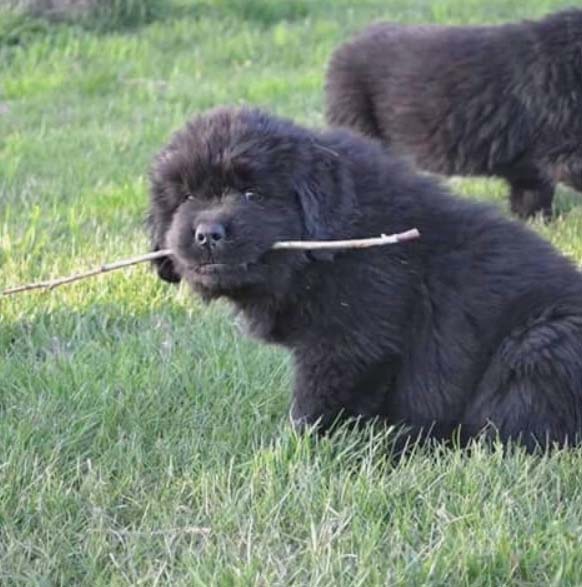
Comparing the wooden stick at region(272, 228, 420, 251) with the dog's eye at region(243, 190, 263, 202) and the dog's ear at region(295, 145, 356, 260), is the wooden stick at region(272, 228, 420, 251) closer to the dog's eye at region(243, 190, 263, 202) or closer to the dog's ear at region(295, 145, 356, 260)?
the dog's ear at region(295, 145, 356, 260)

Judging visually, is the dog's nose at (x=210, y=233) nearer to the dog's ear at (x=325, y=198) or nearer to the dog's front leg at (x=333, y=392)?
the dog's ear at (x=325, y=198)

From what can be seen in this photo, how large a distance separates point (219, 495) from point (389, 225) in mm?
1017

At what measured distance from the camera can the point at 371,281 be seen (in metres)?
3.93

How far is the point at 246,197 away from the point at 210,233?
0.63 feet

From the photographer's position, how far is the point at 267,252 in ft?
12.4

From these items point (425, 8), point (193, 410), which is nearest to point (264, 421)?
point (193, 410)

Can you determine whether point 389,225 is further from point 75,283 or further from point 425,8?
point 425,8

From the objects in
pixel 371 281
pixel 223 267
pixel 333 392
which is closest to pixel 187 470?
pixel 333 392

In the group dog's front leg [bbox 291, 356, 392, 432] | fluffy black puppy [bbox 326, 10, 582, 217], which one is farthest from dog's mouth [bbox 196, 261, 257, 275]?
fluffy black puppy [bbox 326, 10, 582, 217]

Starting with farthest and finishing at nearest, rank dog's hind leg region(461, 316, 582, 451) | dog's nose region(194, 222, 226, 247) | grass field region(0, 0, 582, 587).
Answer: dog's hind leg region(461, 316, 582, 451)
dog's nose region(194, 222, 226, 247)
grass field region(0, 0, 582, 587)

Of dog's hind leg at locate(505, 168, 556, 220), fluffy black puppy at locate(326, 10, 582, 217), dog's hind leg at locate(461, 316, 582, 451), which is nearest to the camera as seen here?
dog's hind leg at locate(461, 316, 582, 451)

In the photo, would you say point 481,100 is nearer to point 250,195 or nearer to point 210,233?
point 250,195

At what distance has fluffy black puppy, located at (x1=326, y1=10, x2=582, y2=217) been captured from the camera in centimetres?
686

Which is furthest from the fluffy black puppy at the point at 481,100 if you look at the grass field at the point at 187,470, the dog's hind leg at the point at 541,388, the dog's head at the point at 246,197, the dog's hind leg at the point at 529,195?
the dog's head at the point at 246,197
